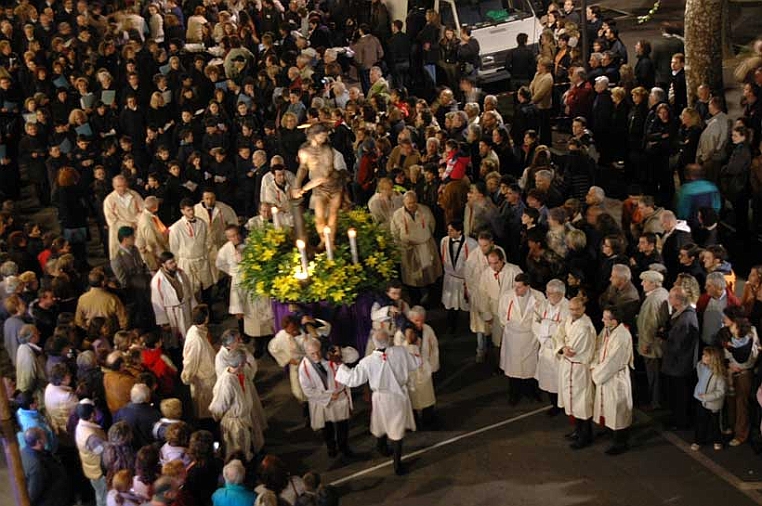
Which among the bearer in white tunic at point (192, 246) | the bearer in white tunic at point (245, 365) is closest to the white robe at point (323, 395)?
the bearer in white tunic at point (245, 365)

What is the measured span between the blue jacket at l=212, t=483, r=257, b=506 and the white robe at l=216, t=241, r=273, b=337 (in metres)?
4.66

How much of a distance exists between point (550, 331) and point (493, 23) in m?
12.5

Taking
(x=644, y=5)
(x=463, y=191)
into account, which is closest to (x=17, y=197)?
(x=463, y=191)

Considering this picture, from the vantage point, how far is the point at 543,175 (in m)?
15.0

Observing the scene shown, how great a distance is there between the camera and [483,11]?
23.6 m

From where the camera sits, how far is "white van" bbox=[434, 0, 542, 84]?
2323 centimetres

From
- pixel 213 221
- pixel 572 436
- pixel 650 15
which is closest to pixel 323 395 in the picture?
pixel 572 436

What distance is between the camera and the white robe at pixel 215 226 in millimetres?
15336

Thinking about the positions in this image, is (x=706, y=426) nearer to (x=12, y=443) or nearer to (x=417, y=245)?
(x=417, y=245)

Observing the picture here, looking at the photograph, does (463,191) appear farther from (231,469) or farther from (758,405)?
(231,469)

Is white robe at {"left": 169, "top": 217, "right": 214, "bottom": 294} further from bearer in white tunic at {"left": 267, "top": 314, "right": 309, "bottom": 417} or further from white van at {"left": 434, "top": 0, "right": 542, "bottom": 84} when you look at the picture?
white van at {"left": 434, "top": 0, "right": 542, "bottom": 84}

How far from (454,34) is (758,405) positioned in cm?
1282

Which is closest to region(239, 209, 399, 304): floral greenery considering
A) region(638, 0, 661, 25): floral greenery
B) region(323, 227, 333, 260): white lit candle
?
region(323, 227, 333, 260): white lit candle

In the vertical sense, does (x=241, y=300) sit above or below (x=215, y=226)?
below
